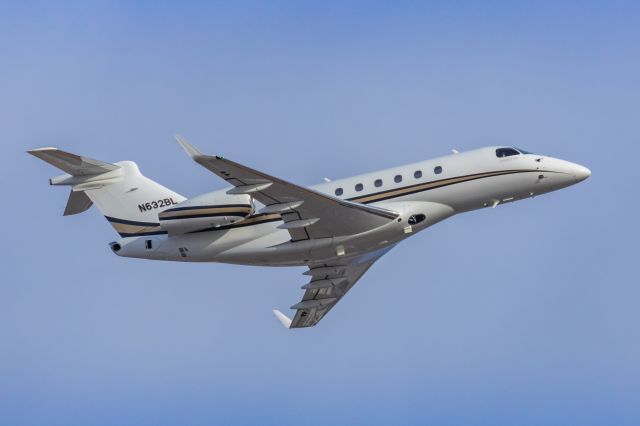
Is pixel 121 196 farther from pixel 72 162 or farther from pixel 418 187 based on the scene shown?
pixel 418 187

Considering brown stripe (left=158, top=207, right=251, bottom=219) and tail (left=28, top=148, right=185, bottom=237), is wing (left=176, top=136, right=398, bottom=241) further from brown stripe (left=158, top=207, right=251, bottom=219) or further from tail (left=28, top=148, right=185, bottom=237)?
tail (left=28, top=148, right=185, bottom=237)

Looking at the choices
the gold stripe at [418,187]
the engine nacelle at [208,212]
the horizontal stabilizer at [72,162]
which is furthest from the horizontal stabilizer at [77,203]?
the gold stripe at [418,187]

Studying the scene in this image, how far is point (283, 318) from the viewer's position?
1540 inches

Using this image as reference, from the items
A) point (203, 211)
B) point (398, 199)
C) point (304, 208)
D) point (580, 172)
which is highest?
point (580, 172)

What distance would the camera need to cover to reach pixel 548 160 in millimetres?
33500

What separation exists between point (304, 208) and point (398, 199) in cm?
315

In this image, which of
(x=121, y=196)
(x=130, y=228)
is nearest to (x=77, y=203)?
(x=121, y=196)

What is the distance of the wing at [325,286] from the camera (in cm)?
3578

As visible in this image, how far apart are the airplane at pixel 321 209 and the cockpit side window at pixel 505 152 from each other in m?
0.03

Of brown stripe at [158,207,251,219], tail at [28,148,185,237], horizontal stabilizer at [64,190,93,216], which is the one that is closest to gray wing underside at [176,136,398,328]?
brown stripe at [158,207,251,219]

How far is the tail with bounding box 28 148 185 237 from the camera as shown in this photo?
3412 cm

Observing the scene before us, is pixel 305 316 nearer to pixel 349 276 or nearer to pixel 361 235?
pixel 349 276

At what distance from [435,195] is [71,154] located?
11.5 meters

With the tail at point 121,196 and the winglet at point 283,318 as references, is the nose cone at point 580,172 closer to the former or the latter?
the winglet at point 283,318
